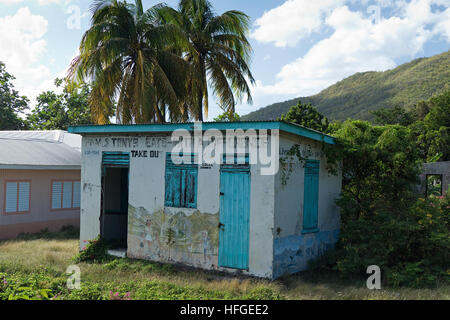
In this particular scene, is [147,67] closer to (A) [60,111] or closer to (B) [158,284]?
(B) [158,284]

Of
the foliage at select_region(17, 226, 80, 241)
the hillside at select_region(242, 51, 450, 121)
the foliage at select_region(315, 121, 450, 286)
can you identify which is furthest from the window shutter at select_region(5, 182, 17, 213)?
the hillside at select_region(242, 51, 450, 121)

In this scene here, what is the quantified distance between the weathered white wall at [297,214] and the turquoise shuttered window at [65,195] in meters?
9.93

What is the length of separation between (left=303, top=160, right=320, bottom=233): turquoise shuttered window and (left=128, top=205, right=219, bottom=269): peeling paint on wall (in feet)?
6.85

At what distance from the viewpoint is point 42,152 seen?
1577cm

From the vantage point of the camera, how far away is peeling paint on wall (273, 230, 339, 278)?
830cm

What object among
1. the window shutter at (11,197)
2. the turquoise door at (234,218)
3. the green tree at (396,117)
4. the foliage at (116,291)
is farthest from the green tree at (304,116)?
the foliage at (116,291)

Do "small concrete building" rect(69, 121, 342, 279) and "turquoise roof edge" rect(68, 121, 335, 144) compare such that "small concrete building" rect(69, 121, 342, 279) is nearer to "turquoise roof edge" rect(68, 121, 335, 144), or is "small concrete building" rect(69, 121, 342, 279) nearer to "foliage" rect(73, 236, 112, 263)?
"turquoise roof edge" rect(68, 121, 335, 144)

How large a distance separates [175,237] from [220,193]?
156 centimetres

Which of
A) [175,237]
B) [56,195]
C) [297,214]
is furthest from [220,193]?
[56,195]

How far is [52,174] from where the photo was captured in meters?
15.1

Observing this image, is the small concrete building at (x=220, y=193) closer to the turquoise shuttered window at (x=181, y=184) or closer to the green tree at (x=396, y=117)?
the turquoise shuttered window at (x=181, y=184)
